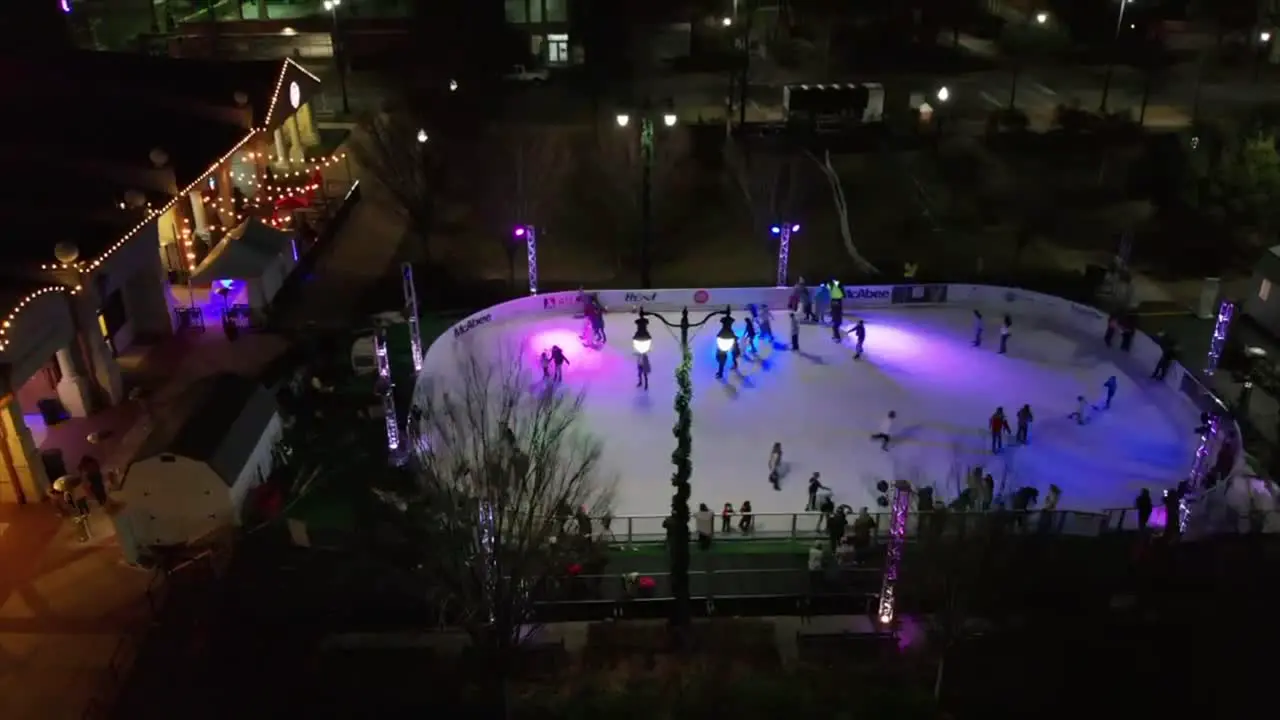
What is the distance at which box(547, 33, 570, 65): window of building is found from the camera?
47.5 meters

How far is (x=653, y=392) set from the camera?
22.4m

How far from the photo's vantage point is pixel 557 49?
4788cm

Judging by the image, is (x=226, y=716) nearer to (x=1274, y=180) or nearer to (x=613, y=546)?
(x=613, y=546)

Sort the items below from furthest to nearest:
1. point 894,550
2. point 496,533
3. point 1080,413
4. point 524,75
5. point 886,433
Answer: point 524,75 → point 1080,413 → point 886,433 → point 894,550 → point 496,533

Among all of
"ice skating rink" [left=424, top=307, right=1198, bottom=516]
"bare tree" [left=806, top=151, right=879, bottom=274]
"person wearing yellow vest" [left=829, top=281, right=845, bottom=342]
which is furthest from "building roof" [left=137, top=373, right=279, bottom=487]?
"bare tree" [left=806, top=151, right=879, bottom=274]

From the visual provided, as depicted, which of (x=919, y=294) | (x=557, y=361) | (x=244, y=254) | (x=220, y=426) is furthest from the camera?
(x=919, y=294)

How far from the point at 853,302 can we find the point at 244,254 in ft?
53.2

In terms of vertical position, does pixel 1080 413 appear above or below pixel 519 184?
below

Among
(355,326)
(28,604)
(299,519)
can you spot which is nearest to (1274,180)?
(355,326)

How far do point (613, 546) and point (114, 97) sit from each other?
20.9 metres

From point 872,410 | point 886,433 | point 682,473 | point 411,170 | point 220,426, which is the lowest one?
point 872,410

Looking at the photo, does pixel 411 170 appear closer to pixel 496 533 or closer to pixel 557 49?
pixel 496 533

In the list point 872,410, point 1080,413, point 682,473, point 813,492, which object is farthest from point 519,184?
point 682,473

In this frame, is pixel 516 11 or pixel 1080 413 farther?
pixel 516 11
